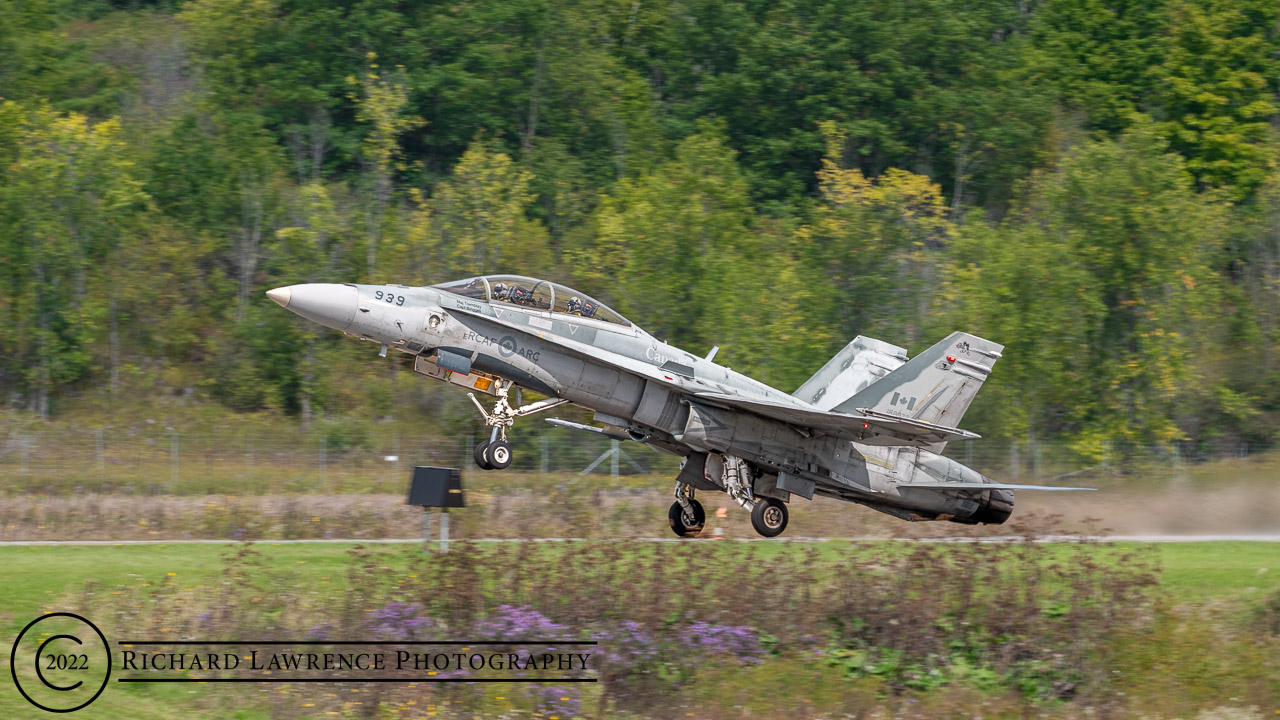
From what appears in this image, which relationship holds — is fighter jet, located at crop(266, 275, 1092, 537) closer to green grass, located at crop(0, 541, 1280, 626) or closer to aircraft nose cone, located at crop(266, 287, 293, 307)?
aircraft nose cone, located at crop(266, 287, 293, 307)

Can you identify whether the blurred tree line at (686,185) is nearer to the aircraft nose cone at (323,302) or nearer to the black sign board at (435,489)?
the black sign board at (435,489)

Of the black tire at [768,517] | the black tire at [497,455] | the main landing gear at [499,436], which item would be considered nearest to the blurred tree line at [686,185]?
the black tire at [768,517]

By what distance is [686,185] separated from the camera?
1699 inches

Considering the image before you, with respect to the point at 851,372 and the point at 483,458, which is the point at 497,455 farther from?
the point at 851,372

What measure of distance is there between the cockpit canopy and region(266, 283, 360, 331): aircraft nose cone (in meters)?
1.53

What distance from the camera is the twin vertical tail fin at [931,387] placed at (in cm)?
2195

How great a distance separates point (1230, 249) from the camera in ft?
160

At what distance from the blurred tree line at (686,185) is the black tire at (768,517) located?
15014mm

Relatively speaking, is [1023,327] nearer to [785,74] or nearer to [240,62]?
[785,74]

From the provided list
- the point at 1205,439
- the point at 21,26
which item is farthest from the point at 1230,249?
the point at 21,26

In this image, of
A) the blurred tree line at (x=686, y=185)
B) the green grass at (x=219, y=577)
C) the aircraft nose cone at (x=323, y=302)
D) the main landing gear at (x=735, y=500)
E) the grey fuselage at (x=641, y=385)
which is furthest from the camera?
the blurred tree line at (x=686, y=185)

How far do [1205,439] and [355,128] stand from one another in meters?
35.3

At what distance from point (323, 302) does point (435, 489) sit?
3.54 metres

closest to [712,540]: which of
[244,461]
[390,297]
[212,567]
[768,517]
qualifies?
[768,517]
